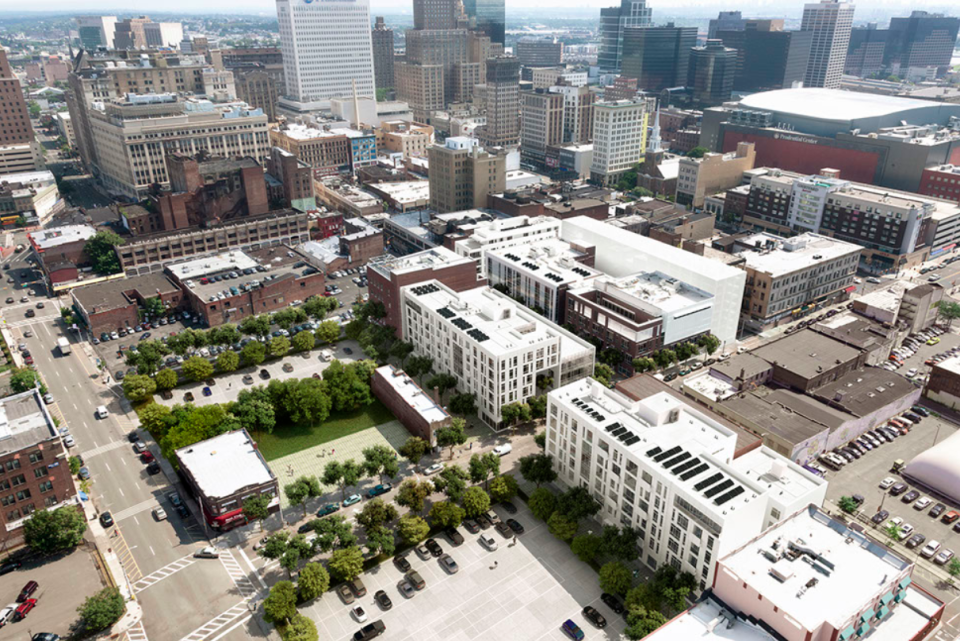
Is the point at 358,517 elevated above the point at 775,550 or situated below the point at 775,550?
below

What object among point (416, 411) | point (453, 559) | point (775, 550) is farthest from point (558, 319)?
point (775, 550)

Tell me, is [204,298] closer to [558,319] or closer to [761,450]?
[558,319]

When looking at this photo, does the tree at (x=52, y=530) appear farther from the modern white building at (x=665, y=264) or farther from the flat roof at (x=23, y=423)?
the modern white building at (x=665, y=264)

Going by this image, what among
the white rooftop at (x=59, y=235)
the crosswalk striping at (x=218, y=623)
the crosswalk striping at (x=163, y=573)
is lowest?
the crosswalk striping at (x=218, y=623)

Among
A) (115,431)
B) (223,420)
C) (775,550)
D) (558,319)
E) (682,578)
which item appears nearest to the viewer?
(775,550)

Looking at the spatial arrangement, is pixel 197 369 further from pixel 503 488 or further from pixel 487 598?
pixel 487 598

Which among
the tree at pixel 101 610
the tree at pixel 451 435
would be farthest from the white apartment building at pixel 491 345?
the tree at pixel 101 610

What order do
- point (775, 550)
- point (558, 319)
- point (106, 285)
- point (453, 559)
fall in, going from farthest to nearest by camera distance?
point (106, 285)
point (558, 319)
point (453, 559)
point (775, 550)

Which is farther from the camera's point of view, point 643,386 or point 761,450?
point 643,386
